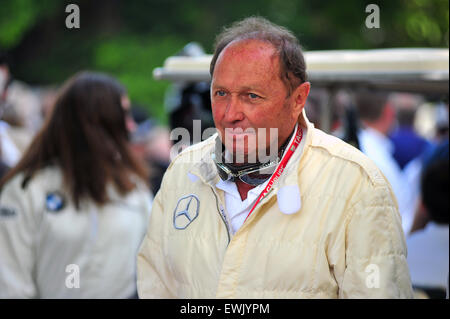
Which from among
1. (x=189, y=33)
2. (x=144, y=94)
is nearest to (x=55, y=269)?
(x=144, y=94)

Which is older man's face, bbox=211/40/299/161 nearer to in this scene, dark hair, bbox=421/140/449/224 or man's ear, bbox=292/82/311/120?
man's ear, bbox=292/82/311/120

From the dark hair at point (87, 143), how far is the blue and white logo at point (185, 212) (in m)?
1.51

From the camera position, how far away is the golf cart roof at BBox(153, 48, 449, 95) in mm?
4156

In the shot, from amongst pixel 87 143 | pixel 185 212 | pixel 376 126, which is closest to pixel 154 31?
pixel 376 126

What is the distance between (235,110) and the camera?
237 centimetres

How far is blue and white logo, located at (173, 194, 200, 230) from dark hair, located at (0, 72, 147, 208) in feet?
4.95

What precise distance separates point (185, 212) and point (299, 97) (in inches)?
23.5

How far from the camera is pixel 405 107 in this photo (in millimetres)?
9297

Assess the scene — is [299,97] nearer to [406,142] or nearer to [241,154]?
[241,154]

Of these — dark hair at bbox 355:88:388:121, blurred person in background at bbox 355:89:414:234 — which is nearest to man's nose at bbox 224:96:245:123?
blurred person in background at bbox 355:89:414:234

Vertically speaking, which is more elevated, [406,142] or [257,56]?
[257,56]
